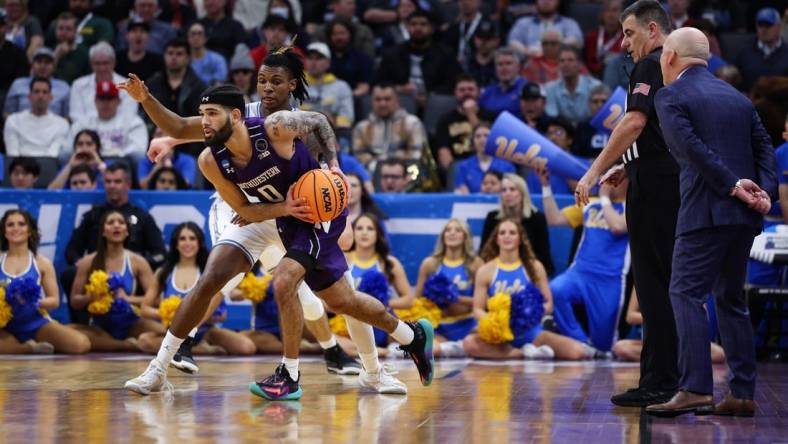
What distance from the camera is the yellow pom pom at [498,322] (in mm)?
10039

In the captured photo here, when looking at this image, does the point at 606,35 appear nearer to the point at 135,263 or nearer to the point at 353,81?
the point at 353,81

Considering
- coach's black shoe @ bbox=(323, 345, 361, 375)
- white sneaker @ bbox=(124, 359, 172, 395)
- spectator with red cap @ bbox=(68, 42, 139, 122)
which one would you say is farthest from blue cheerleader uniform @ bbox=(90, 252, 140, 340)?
white sneaker @ bbox=(124, 359, 172, 395)

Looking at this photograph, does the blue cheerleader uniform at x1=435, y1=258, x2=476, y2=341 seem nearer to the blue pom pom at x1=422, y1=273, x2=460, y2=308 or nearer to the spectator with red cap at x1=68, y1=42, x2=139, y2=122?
the blue pom pom at x1=422, y1=273, x2=460, y2=308

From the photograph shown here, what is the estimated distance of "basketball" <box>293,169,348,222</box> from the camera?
6828mm

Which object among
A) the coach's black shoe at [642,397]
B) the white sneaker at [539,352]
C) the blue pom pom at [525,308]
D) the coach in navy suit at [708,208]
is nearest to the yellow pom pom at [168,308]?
the blue pom pom at [525,308]

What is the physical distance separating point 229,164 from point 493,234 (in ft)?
13.4

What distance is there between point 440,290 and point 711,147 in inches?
176

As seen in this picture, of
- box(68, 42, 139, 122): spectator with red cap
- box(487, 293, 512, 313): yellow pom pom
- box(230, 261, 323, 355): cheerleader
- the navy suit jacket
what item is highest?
box(68, 42, 139, 122): spectator with red cap

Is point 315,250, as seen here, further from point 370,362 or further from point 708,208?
point 708,208

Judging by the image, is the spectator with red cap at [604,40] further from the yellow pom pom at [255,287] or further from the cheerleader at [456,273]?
the yellow pom pom at [255,287]

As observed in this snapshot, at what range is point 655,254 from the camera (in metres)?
6.73

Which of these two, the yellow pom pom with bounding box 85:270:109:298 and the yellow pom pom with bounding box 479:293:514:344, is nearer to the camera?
the yellow pom pom with bounding box 479:293:514:344

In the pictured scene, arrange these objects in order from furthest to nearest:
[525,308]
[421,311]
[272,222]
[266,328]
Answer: [266,328] → [421,311] → [525,308] → [272,222]

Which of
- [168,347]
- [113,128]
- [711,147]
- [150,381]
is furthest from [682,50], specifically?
[113,128]
